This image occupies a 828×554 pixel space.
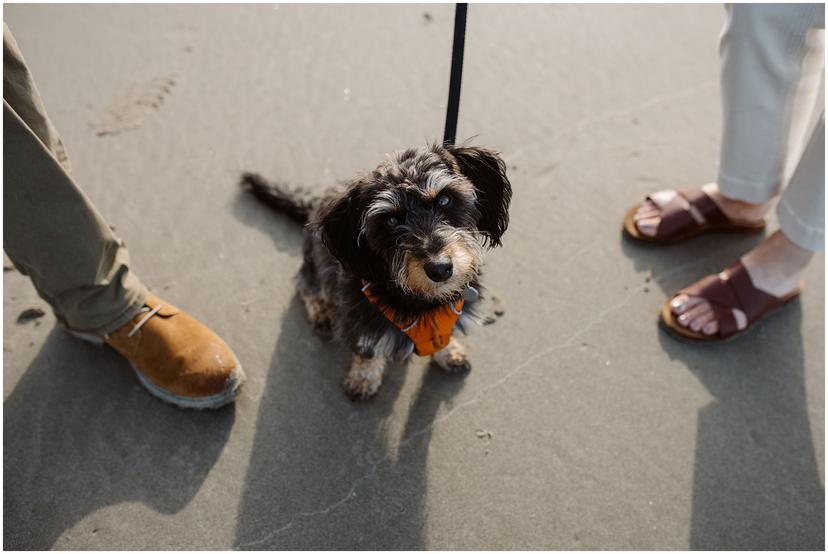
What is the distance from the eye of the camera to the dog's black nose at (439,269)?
7.67 ft

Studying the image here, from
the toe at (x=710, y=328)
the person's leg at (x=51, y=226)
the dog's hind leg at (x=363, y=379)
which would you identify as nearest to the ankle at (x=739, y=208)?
the toe at (x=710, y=328)

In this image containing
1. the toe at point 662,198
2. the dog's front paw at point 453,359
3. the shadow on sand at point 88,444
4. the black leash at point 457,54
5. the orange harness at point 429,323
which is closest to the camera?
the black leash at point 457,54

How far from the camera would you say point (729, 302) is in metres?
3.58

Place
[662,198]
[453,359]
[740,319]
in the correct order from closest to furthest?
[453,359], [740,319], [662,198]

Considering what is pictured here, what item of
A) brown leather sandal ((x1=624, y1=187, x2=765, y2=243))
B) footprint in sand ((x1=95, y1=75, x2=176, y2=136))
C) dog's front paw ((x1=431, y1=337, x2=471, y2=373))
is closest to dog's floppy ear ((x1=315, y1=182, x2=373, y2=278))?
dog's front paw ((x1=431, y1=337, x2=471, y2=373))

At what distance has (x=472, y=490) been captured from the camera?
3.08 m

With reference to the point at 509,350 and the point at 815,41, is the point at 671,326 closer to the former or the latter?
the point at 509,350

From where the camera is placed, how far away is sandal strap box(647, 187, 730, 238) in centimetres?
397

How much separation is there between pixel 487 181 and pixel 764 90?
1.72 m

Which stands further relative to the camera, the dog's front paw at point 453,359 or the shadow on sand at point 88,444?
the dog's front paw at point 453,359

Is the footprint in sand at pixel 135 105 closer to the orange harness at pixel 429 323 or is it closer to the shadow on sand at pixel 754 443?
the orange harness at pixel 429 323

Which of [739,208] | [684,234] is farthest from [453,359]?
[739,208]

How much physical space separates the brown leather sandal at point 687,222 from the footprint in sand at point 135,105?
144 inches

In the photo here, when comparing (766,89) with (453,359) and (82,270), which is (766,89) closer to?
(453,359)
